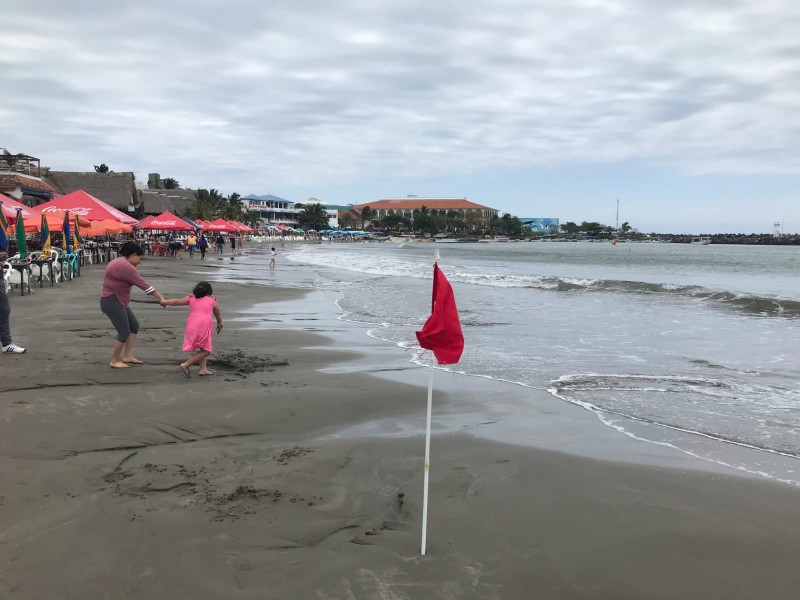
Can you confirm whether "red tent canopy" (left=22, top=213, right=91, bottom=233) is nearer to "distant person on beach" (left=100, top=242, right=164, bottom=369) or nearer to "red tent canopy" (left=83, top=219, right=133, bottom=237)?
"red tent canopy" (left=83, top=219, right=133, bottom=237)

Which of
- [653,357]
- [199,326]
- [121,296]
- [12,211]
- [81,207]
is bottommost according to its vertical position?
[653,357]

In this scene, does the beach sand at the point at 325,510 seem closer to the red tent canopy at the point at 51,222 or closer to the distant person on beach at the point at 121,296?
the distant person on beach at the point at 121,296

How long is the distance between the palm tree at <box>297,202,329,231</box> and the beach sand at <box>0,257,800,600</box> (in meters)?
151

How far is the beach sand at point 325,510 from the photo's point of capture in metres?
3.21

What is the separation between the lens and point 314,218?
155 m

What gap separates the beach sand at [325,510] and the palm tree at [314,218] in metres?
151

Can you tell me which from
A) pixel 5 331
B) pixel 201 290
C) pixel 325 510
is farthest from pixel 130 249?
pixel 325 510

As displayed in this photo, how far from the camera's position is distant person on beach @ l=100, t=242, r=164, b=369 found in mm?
7461

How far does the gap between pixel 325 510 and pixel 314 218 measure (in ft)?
506

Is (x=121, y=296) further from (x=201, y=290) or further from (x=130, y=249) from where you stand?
(x=201, y=290)

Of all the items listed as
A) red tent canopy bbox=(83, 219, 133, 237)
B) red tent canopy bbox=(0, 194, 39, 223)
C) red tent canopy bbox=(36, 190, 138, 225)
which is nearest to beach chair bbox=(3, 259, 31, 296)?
red tent canopy bbox=(0, 194, 39, 223)

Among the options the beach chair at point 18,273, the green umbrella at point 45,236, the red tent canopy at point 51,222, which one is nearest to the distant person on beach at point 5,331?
the beach chair at point 18,273

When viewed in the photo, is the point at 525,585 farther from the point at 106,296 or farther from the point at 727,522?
the point at 106,296

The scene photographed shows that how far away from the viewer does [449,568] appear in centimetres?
336
